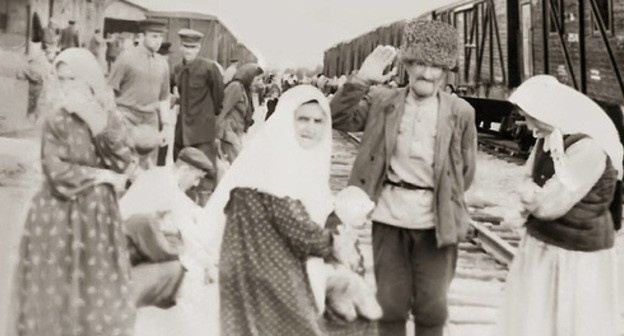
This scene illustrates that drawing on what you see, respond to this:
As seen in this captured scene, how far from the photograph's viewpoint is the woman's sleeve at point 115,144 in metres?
2.25

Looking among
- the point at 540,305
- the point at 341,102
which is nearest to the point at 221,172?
the point at 341,102

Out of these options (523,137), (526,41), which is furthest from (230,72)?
(523,137)

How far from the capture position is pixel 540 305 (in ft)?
8.33

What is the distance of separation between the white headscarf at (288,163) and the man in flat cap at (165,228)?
13 cm

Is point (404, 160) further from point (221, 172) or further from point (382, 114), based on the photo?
point (221, 172)

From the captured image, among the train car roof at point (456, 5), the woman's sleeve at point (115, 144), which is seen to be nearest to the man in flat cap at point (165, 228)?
the woman's sleeve at point (115, 144)

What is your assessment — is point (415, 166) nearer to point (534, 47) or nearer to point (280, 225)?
point (280, 225)

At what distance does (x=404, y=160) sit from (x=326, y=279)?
1.37 feet

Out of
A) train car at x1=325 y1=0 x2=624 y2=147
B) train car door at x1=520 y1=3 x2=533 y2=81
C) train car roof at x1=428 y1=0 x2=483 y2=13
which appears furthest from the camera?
train car door at x1=520 y1=3 x2=533 y2=81

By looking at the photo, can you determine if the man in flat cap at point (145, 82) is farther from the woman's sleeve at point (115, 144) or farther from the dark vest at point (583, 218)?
the dark vest at point (583, 218)

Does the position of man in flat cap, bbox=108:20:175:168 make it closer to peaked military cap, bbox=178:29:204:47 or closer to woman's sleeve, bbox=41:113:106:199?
peaked military cap, bbox=178:29:204:47

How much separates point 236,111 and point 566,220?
1065 millimetres

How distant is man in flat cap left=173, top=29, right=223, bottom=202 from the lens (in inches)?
98.5

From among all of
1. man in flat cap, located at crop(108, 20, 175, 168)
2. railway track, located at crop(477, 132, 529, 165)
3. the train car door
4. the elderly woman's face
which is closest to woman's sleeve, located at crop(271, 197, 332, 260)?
the elderly woman's face
